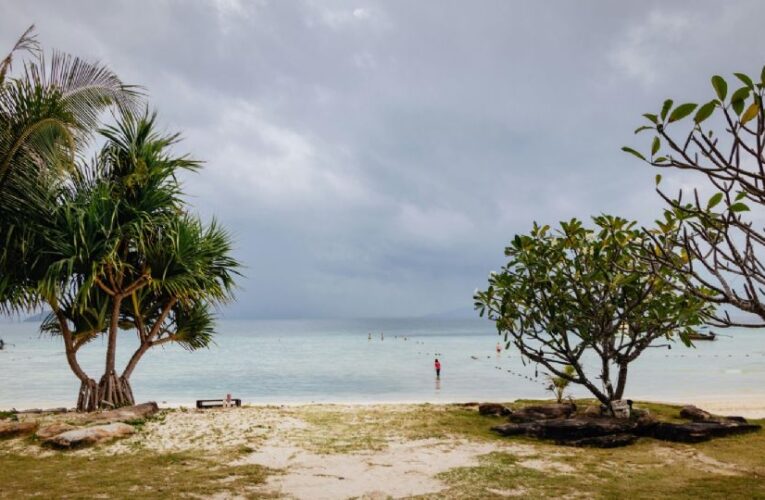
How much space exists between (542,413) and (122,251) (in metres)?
10.3

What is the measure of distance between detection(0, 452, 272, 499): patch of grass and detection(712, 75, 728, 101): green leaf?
6.27 metres

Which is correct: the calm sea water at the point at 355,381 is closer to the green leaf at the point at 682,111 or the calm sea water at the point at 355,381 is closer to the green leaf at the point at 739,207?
the green leaf at the point at 739,207

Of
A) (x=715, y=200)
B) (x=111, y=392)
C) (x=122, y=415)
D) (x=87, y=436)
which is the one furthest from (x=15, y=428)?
(x=715, y=200)

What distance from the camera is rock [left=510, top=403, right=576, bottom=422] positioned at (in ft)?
37.4

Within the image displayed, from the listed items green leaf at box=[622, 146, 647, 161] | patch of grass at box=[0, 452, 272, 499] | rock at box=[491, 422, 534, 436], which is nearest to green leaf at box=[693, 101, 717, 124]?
green leaf at box=[622, 146, 647, 161]

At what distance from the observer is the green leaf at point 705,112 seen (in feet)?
10.1

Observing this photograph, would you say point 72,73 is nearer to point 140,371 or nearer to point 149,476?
point 149,476

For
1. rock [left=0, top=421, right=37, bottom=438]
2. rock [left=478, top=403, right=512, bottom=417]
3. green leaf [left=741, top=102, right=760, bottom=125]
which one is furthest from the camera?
rock [left=478, top=403, right=512, bottom=417]

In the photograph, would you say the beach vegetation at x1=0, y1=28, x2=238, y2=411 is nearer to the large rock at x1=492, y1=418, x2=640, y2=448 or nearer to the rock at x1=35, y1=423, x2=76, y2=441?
the rock at x1=35, y1=423, x2=76, y2=441

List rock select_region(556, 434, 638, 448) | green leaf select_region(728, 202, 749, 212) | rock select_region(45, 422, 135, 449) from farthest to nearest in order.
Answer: rock select_region(556, 434, 638, 448) → rock select_region(45, 422, 135, 449) → green leaf select_region(728, 202, 749, 212)

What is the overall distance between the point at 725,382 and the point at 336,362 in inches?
1324

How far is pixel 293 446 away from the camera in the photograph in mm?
9047

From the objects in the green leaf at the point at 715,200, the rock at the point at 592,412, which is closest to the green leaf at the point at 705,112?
the green leaf at the point at 715,200

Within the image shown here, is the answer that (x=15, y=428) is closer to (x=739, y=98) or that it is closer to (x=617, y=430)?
(x=617, y=430)
